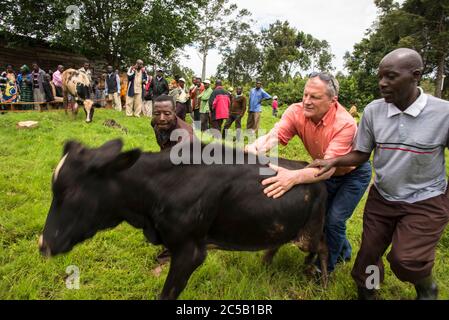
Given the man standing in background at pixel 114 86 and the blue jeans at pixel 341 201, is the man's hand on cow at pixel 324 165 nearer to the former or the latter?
the blue jeans at pixel 341 201

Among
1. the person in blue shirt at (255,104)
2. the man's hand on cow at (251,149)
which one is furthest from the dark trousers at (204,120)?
the man's hand on cow at (251,149)

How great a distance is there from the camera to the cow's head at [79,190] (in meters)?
2.24

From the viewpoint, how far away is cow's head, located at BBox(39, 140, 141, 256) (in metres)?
2.24

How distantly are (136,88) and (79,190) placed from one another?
35.0 ft

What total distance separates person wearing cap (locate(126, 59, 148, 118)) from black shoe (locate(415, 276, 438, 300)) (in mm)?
11334

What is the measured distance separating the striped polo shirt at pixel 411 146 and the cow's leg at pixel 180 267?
5.15ft

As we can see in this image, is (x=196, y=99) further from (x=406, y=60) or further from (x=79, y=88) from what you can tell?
(x=406, y=60)

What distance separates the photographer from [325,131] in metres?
3.10

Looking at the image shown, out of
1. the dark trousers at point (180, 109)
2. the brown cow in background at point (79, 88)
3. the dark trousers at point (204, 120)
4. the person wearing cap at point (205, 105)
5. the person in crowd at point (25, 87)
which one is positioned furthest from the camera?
the person in crowd at point (25, 87)

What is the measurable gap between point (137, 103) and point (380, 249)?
1134 cm

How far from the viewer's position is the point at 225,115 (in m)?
10.4

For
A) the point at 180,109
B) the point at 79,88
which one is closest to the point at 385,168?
the point at 180,109

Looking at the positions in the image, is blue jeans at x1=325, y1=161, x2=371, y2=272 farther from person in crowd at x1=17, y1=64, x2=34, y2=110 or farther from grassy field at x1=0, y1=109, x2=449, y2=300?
person in crowd at x1=17, y1=64, x2=34, y2=110

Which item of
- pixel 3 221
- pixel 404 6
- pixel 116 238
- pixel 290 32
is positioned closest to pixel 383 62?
pixel 116 238
